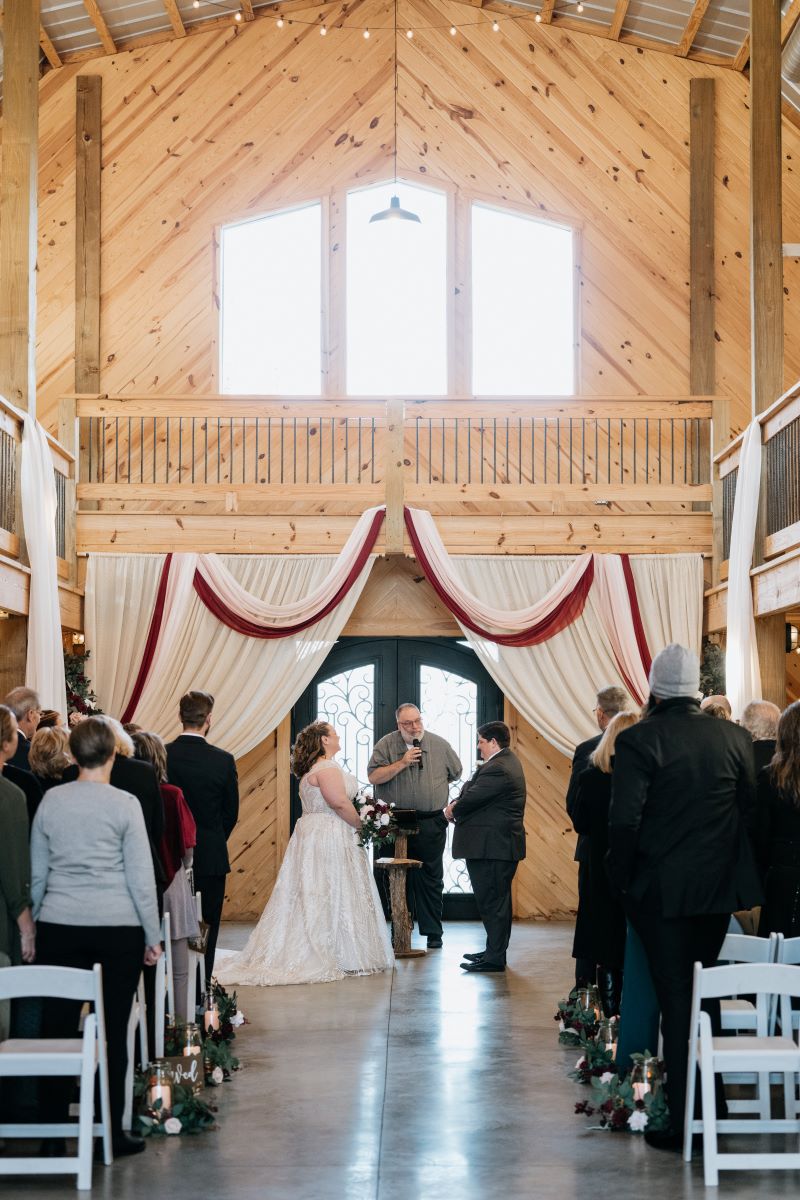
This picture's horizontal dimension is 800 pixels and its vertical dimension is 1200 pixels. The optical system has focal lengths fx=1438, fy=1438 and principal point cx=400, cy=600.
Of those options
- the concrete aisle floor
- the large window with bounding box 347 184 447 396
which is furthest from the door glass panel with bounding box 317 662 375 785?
the concrete aisle floor

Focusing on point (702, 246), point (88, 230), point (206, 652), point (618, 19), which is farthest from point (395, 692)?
point (618, 19)

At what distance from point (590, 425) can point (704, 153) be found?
266 centimetres

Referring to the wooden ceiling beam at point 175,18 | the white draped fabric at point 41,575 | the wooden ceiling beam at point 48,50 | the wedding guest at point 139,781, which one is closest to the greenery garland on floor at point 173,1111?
the wedding guest at point 139,781

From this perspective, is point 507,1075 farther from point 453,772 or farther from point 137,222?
point 137,222

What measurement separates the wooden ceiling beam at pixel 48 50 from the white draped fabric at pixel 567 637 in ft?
19.2

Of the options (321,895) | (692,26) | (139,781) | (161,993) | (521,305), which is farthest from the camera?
(521,305)

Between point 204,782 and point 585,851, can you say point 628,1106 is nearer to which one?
point 585,851

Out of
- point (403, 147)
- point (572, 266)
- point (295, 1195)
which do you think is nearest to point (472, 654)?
point (572, 266)

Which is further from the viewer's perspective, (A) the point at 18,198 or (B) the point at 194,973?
(A) the point at 18,198

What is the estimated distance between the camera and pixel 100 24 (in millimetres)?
12453

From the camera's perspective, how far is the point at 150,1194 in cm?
441

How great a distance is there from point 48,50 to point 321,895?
26.7 ft

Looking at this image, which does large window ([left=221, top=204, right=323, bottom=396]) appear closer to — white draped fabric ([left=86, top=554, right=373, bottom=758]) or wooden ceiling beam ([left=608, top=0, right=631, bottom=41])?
white draped fabric ([left=86, top=554, right=373, bottom=758])

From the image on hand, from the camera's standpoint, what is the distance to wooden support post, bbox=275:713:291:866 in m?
12.1
